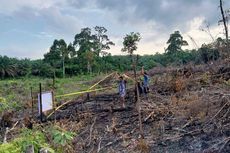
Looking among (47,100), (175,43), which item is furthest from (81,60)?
(47,100)

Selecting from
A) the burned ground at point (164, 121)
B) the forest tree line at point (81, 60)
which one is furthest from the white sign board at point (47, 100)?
the forest tree line at point (81, 60)

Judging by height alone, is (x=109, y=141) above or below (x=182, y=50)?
below

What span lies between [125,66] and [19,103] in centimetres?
1454

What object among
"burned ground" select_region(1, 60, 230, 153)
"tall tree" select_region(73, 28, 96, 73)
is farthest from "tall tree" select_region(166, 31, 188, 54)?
"burned ground" select_region(1, 60, 230, 153)

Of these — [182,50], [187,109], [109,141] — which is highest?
[182,50]

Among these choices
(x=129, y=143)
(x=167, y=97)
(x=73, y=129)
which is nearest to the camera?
(x=129, y=143)

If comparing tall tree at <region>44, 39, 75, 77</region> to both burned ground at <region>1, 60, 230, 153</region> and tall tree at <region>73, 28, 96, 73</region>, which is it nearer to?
tall tree at <region>73, 28, 96, 73</region>

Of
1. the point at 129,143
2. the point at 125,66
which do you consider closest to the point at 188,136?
the point at 129,143

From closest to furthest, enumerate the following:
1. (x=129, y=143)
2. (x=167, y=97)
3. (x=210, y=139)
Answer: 1. (x=210, y=139)
2. (x=129, y=143)
3. (x=167, y=97)

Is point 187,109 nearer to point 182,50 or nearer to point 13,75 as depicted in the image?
point 182,50

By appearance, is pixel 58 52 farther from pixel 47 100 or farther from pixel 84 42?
pixel 47 100

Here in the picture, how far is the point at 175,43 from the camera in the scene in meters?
29.3

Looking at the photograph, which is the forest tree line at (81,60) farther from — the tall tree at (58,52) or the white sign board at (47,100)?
the white sign board at (47,100)

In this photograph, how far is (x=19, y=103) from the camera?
15.7 m
